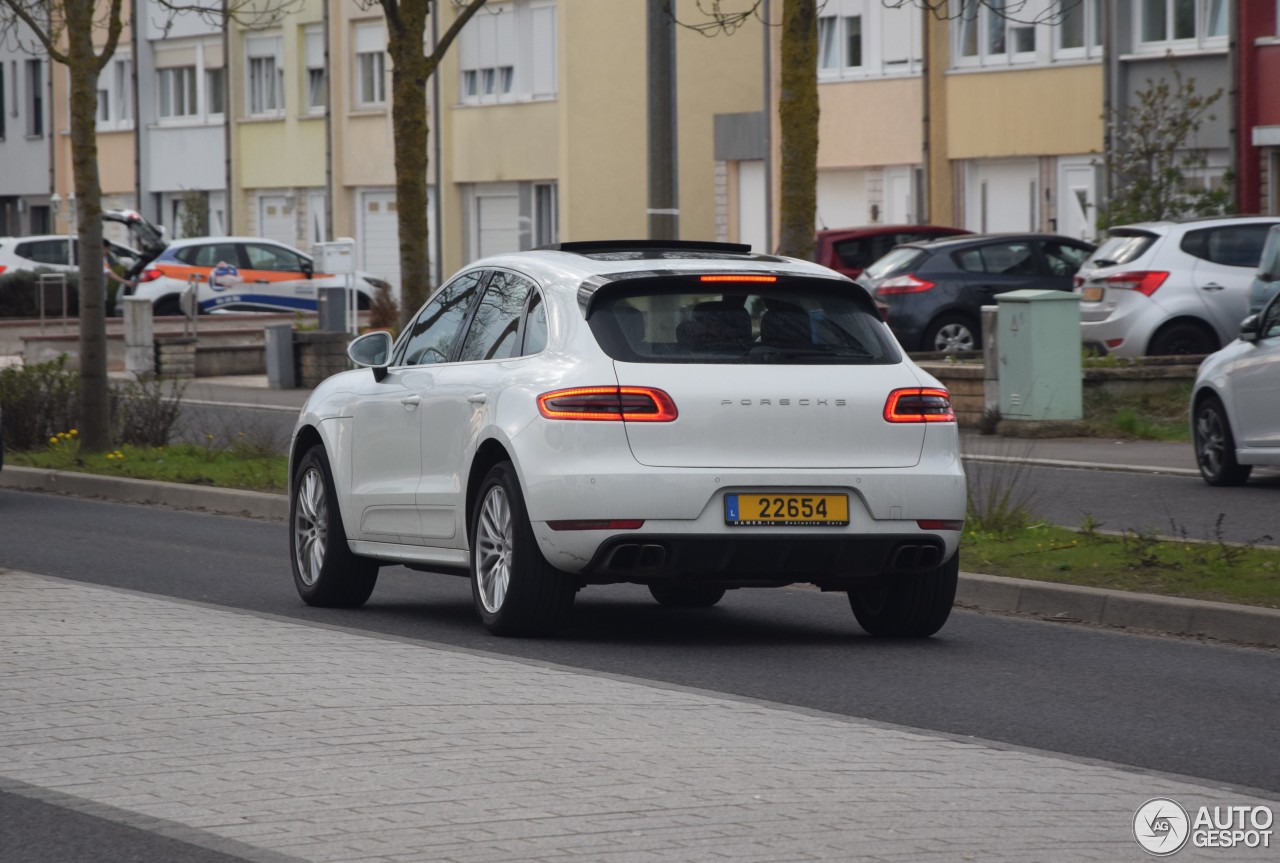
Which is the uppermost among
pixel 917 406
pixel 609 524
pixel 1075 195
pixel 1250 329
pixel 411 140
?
pixel 1075 195

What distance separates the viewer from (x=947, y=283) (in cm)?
2830

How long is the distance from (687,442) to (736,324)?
0.60 m

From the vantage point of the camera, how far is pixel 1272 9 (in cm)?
3722

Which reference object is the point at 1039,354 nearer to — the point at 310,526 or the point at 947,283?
the point at 947,283

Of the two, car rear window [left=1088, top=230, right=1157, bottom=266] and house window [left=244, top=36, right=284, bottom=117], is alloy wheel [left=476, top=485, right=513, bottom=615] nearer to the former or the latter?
car rear window [left=1088, top=230, right=1157, bottom=266]

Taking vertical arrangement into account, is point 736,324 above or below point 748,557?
above

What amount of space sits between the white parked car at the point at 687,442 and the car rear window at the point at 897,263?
1803 cm

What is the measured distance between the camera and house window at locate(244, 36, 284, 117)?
6116 centimetres

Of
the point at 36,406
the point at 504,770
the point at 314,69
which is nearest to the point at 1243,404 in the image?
the point at 36,406

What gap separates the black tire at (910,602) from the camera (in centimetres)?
1015

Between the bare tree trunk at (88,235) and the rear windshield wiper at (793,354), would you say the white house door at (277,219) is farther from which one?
the rear windshield wiper at (793,354)

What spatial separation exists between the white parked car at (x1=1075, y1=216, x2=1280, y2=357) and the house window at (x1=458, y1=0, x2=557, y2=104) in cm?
2916

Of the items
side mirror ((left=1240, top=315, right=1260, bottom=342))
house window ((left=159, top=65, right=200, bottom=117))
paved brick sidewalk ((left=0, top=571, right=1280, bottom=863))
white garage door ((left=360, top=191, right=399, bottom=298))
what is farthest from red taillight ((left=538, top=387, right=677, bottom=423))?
house window ((left=159, top=65, right=200, bottom=117))

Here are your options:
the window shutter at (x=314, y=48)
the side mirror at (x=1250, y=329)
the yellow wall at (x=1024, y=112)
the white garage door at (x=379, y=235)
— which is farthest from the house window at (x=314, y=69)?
the side mirror at (x=1250, y=329)
